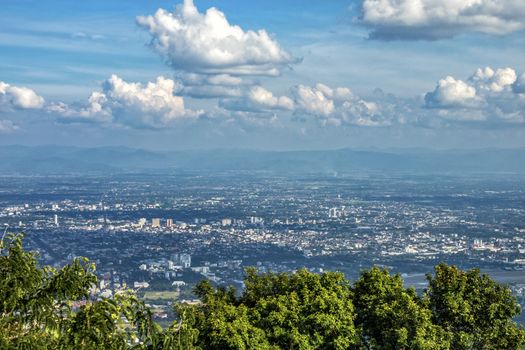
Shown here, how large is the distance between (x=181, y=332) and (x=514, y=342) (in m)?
11.3

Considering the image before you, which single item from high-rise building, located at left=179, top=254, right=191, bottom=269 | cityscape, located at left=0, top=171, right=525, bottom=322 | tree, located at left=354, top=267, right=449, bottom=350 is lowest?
high-rise building, located at left=179, top=254, right=191, bottom=269

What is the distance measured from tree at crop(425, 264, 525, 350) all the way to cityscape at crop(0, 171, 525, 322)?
1815 cm

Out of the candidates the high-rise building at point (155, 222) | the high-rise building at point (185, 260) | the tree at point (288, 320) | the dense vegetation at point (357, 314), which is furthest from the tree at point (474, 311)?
the high-rise building at point (155, 222)

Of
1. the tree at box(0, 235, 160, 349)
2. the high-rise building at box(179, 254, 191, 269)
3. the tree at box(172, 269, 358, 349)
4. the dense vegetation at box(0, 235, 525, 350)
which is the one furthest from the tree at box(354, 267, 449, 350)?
the high-rise building at box(179, 254, 191, 269)

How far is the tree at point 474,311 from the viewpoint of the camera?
17987 mm

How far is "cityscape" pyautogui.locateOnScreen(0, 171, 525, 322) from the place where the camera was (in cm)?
6819

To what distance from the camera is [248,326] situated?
16.8 metres

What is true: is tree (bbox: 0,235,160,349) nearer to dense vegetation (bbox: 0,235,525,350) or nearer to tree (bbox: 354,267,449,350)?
dense vegetation (bbox: 0,235,525,350)

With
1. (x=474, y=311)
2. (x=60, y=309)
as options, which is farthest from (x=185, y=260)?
(x=60, y=309)

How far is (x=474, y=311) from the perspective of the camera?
18500 millimetres

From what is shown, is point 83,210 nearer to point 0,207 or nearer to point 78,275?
point 0,207

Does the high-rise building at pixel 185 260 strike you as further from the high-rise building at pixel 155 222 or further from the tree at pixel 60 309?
the tree at pixel 60 309

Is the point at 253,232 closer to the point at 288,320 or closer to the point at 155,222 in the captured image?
the point at 155,222

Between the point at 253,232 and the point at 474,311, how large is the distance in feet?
262
